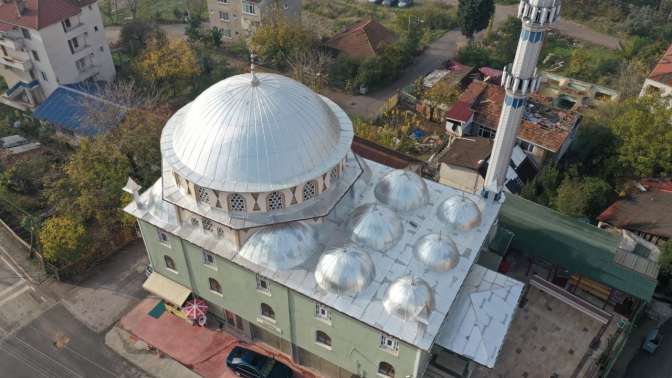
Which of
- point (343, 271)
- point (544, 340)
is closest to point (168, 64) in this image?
point (343, 271)

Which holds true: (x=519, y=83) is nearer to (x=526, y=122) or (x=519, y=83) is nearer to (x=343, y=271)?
(x=343, y=271)

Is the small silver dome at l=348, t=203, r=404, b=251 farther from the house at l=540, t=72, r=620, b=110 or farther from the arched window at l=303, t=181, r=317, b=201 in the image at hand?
the house at l=540, t=72, r=620, b=110

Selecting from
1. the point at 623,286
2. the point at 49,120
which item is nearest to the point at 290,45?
the point at 49,120

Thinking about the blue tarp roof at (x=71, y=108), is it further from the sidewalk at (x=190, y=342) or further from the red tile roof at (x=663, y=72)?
the red tile roof at (x=663, y=72)

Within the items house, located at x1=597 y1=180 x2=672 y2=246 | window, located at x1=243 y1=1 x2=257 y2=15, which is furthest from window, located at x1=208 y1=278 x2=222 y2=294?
window, located at x1=243 y1=1 x2=257 y2=15

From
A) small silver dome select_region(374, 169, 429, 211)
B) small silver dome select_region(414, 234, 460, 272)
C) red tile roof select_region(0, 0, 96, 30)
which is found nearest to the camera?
small silver dome select_region(414, 234, 460, 272)
